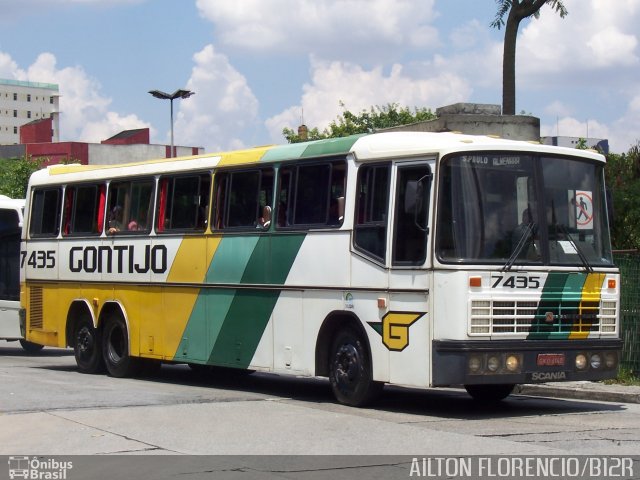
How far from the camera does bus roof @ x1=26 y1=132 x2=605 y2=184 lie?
527 inches

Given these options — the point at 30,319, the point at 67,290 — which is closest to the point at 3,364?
the point at 30,319

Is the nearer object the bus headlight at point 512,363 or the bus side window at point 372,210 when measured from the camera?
the bus headlight at point 512,363

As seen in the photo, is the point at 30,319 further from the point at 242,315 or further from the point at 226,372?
the point at 242,315

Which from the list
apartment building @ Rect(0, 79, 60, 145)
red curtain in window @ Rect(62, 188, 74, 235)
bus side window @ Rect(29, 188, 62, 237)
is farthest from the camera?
apartment building @ Rect(0, 79, 60, 145)

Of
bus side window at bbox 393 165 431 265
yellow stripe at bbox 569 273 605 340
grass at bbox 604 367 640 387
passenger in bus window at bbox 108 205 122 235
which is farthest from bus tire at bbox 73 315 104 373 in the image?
yellow stripe at bbox 569 273 605 340

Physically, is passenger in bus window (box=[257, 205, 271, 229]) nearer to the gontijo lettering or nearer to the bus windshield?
the gontijo lettering

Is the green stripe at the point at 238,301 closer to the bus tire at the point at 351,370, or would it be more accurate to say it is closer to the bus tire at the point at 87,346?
the bus tire at the point at 351,370

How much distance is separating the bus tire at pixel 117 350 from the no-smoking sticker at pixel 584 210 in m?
8.00

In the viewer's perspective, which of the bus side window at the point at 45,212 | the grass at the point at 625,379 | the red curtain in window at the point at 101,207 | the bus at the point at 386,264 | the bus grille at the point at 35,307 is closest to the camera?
the bus at the point at 386,264

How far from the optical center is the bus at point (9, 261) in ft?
82.5

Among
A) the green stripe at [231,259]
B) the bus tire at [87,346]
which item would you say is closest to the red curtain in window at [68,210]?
the bus tire at [87,346]

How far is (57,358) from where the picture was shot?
2523 cm

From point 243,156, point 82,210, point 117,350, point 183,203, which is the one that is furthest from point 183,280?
point 82,210

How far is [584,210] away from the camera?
46.2ft
